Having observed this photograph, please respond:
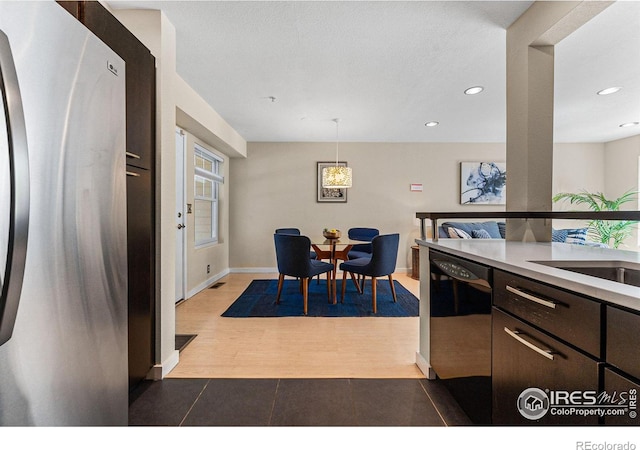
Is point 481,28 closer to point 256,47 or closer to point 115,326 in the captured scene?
point 256,47

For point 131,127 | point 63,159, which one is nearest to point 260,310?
point 131,127

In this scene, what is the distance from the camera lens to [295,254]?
10.7 feet

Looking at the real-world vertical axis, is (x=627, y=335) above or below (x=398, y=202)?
below

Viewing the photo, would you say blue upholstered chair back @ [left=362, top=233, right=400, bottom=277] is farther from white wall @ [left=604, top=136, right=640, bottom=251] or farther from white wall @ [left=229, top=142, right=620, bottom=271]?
white wall @ [left=604, top=136, right=640, bottom=251]

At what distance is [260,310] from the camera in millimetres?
3326

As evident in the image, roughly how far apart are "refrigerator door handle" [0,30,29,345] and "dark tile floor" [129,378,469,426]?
1.20m

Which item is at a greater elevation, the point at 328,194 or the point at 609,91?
the point at 609,91

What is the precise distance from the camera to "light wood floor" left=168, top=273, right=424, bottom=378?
6.63ft

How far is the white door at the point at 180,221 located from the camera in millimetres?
3572

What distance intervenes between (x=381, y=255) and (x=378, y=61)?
6.26 feet

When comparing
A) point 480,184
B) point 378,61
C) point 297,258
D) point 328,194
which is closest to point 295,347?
point 297,258

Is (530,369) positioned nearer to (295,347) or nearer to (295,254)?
(295,347)

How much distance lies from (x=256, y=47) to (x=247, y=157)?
3.27 m

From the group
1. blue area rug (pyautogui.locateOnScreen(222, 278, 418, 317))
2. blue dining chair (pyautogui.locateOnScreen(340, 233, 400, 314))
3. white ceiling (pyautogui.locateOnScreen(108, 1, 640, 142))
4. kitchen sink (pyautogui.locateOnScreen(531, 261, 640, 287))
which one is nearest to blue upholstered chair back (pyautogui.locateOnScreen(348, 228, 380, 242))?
blue area rug (pyautogui.locateOnScreen(222, 278, 418, 317))
